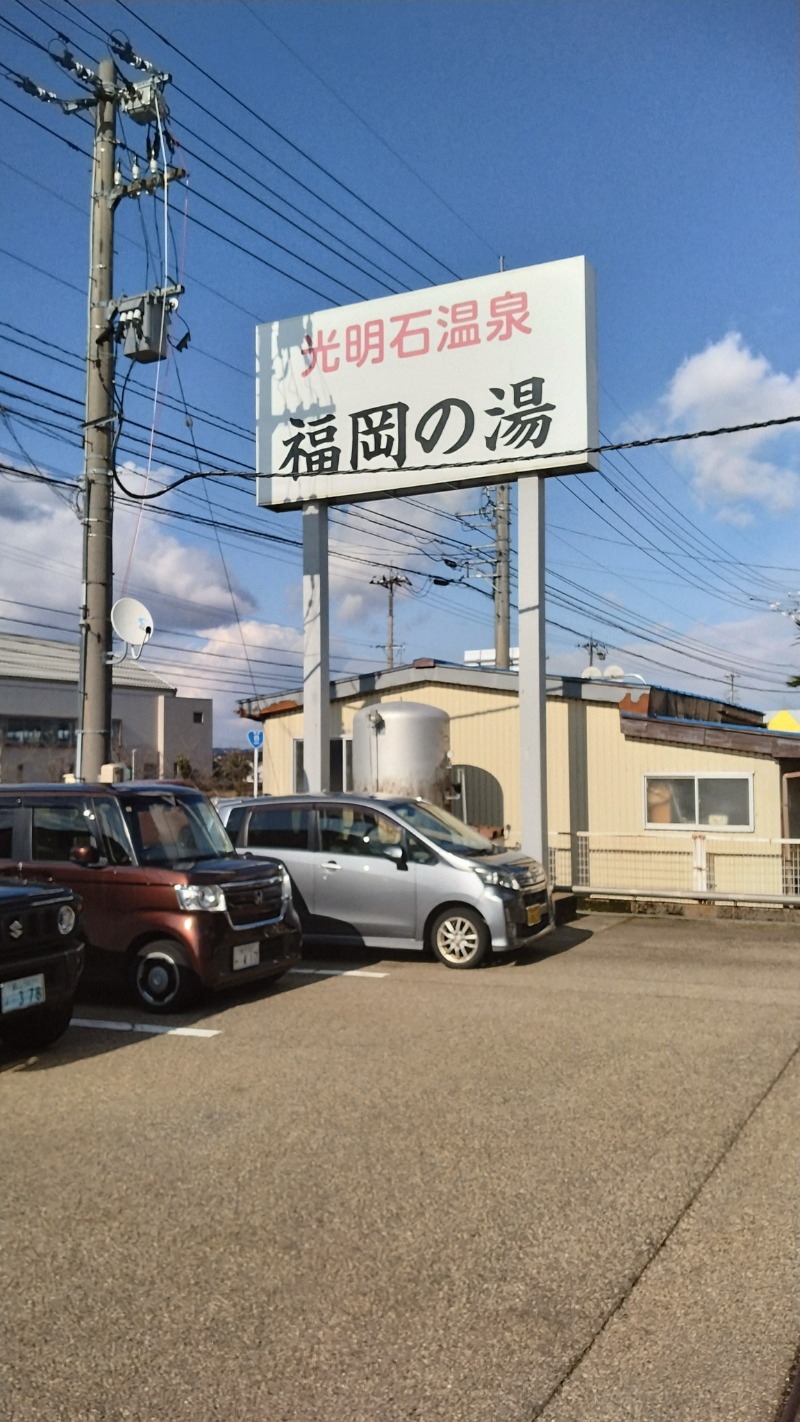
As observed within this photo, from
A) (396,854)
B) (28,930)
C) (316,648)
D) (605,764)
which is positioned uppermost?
(316,648)

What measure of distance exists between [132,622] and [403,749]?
181 inches

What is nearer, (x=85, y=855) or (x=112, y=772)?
(x=85, y=855)

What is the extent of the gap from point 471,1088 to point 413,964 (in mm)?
4954

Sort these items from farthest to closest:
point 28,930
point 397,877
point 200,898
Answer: point 397,877
point 200,898
point 28,930

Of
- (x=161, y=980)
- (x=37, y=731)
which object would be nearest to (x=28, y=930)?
(x=161, y=980)

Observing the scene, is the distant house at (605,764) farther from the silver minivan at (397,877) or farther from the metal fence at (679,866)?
the silver minivan at (397,877)

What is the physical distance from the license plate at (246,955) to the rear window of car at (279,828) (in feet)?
9.03

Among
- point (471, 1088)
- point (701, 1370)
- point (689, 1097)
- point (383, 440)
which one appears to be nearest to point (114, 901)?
point (471, 1088)

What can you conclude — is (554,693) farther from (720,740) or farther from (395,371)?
(395,371)

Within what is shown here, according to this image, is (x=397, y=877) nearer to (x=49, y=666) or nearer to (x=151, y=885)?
(x=151, y=885)

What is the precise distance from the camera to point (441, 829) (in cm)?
1174

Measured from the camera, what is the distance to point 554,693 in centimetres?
1691

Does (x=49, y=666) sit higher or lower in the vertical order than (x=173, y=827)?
higher

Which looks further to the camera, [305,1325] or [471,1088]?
[471,1088]
